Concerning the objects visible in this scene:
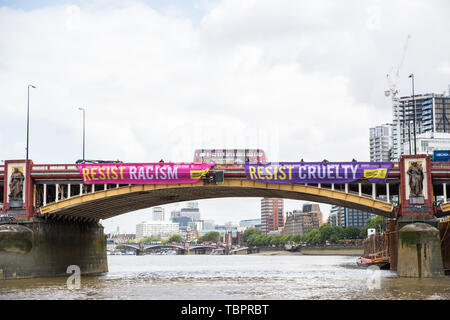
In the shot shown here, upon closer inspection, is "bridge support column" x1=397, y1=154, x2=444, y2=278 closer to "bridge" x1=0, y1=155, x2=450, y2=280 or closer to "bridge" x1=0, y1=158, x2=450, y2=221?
"bridge" x1=0, y1=155, x2=450, y2=280

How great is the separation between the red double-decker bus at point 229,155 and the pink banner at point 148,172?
7.82 meters

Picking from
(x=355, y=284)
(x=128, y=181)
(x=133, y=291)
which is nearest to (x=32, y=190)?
(x=128, y=181)

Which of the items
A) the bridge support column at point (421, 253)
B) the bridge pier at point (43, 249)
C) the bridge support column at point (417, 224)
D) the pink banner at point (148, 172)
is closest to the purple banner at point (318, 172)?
the bridge support column at point (417, 224)

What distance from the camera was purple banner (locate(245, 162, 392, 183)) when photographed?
66.3m

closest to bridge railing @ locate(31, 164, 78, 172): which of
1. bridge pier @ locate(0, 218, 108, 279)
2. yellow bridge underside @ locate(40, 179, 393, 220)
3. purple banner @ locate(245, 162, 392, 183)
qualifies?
yellow bridge underside @ locate(40, 179, 393, 220)

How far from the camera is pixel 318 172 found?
6644 cm

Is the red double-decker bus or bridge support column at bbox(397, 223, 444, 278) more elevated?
the red double-decker bus

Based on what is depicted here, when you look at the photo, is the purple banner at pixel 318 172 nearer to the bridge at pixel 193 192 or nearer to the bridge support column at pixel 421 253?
the bridge at pixel 193 192

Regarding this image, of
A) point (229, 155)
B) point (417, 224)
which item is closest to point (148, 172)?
point (229, 155)

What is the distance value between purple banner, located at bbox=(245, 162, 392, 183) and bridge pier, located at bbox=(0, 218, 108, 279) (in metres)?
21.5

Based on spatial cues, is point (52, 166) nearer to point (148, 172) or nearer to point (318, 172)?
point (148, 172)

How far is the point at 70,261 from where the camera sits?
74.6m

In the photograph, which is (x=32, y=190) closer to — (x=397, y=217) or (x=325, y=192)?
(x=325, y=192)

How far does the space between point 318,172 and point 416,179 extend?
9.20 meters
